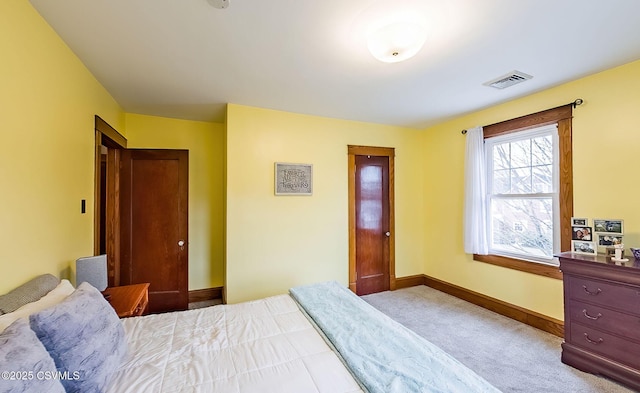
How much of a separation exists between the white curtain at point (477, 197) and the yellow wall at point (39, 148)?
13.7ft

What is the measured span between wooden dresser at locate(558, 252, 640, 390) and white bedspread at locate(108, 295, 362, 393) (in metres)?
2.23

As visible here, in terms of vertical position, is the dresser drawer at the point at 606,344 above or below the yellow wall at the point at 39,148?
below

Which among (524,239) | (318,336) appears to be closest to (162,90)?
(318,336)

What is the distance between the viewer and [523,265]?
3.01 m

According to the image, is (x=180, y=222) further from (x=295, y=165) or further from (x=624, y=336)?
(x=624, y=336)

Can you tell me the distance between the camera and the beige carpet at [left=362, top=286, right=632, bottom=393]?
6.59 feet

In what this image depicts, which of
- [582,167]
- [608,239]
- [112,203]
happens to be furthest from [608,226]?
[112,203]

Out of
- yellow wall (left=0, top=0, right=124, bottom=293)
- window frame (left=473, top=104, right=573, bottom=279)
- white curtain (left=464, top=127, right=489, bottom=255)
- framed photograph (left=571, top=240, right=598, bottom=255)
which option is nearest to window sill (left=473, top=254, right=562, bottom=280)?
window frame (left=473, top=104, right=573, bottom=279)

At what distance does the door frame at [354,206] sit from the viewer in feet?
12.7

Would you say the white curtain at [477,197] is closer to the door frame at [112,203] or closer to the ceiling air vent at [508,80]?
the ceiling air vent at [508,80]

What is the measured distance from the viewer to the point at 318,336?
162 cm

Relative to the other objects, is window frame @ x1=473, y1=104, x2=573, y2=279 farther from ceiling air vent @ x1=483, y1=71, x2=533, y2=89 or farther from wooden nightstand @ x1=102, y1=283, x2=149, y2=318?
wooden nightstand @ x1=102, y1=283, x2=149, y2=318

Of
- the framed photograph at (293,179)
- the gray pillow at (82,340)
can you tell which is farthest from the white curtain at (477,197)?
the gray pillow at (82,340)

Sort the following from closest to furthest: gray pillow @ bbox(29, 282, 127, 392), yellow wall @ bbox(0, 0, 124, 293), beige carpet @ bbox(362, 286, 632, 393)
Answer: gray pillow @ bbox(29, 282, 127, 392)
yellow wall @ bbox(0, 0, 124, 293)
beige carpet @ bbox(362, 286, 632, 393)
